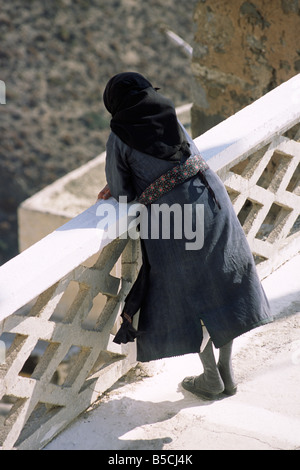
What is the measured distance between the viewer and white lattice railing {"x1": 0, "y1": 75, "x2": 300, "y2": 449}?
2.30 metres

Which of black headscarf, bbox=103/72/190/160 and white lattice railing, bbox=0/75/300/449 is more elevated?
black headscarf, bbox=103/72/190/160

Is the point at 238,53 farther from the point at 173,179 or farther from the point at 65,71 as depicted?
the point at 65,71

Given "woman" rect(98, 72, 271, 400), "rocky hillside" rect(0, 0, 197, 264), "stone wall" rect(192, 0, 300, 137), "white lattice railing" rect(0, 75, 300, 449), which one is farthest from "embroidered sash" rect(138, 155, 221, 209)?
"rocky hillside" rect(0, 0, 197, 264)

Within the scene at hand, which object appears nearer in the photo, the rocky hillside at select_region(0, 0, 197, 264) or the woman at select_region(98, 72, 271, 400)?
the woman at select_region(98, 72, 271, 400)

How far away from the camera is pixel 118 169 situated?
2441mm

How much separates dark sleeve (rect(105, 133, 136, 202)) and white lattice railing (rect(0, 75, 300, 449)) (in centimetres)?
7

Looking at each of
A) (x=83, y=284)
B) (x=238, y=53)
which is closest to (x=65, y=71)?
(x=238, y=53)

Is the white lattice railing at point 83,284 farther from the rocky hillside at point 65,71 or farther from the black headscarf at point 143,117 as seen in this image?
the rocky hillside at point 65,71

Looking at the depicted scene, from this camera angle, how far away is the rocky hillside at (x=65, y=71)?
17.9m

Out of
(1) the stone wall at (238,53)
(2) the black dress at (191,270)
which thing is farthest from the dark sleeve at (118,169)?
(1) the stone wall at (238,53)

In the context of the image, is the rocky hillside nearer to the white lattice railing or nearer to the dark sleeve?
the white lattice railing

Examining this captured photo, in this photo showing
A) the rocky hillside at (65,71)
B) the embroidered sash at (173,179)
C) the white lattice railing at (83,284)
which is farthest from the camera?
the rocky hillside at (65,71)
